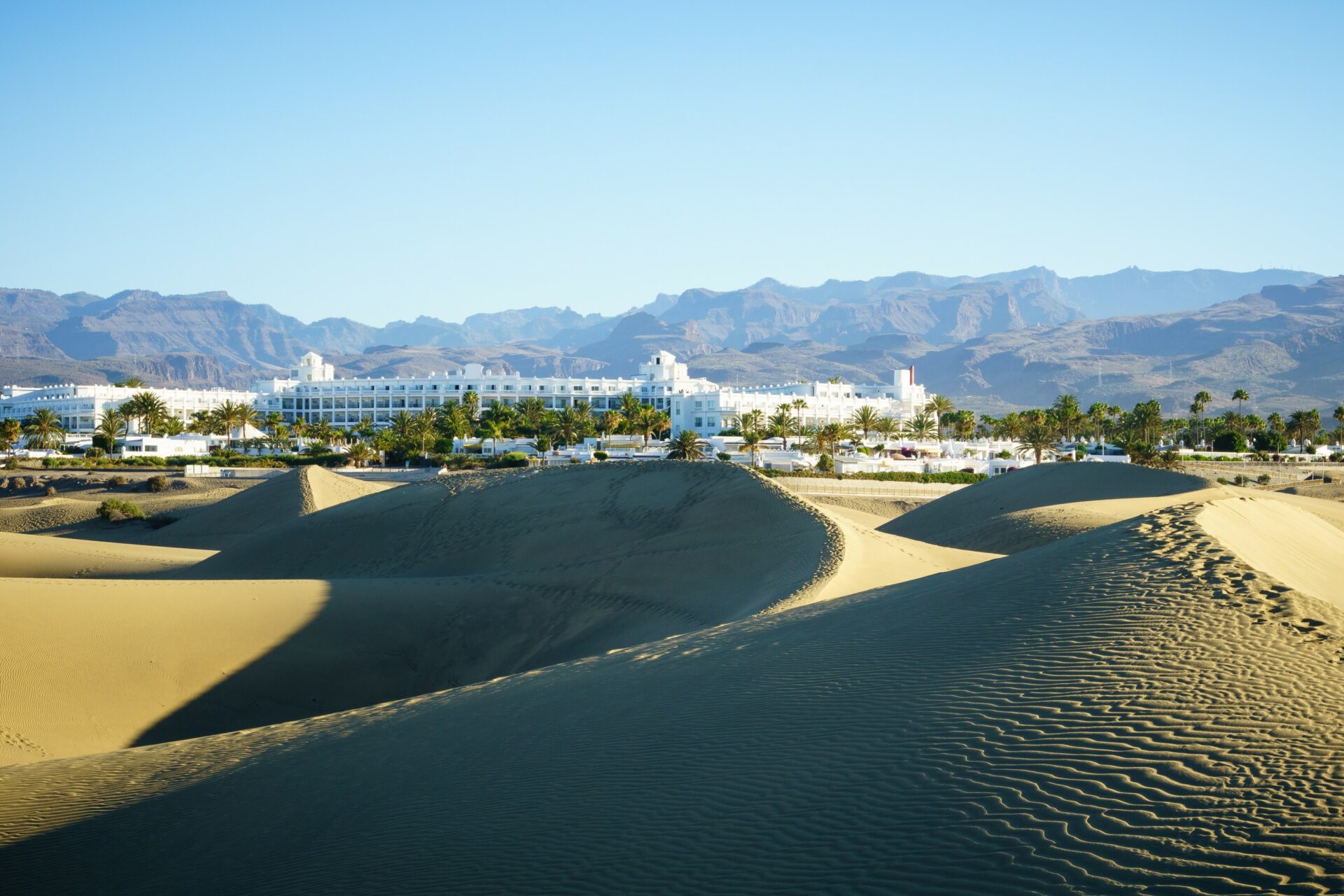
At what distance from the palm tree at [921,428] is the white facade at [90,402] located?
72.8 meters

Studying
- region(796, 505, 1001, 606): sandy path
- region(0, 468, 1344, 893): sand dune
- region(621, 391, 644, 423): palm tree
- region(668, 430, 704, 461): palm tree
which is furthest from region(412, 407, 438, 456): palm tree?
region(0, 468, 1344, 893): sand dune

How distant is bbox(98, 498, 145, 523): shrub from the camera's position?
44625 mm

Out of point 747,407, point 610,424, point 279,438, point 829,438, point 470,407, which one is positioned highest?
point 470,407

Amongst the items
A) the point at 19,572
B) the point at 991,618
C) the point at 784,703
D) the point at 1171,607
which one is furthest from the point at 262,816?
the point at 19,572

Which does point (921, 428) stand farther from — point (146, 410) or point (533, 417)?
point (146, 410)

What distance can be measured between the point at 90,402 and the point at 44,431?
38.7m

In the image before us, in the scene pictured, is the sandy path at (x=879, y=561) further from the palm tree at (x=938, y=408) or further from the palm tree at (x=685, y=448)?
the palm tree at (x=938, y=408)

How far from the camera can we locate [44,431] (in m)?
84.4

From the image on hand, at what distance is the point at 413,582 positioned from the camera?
21531mm

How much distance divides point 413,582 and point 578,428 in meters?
65.7

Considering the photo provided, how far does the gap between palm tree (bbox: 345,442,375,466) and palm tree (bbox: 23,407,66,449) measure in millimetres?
27698

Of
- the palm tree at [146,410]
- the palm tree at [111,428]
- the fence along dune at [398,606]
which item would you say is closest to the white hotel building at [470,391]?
the palm tree at [111,428]

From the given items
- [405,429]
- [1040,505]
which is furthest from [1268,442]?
[405,429]

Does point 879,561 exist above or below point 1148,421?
below
